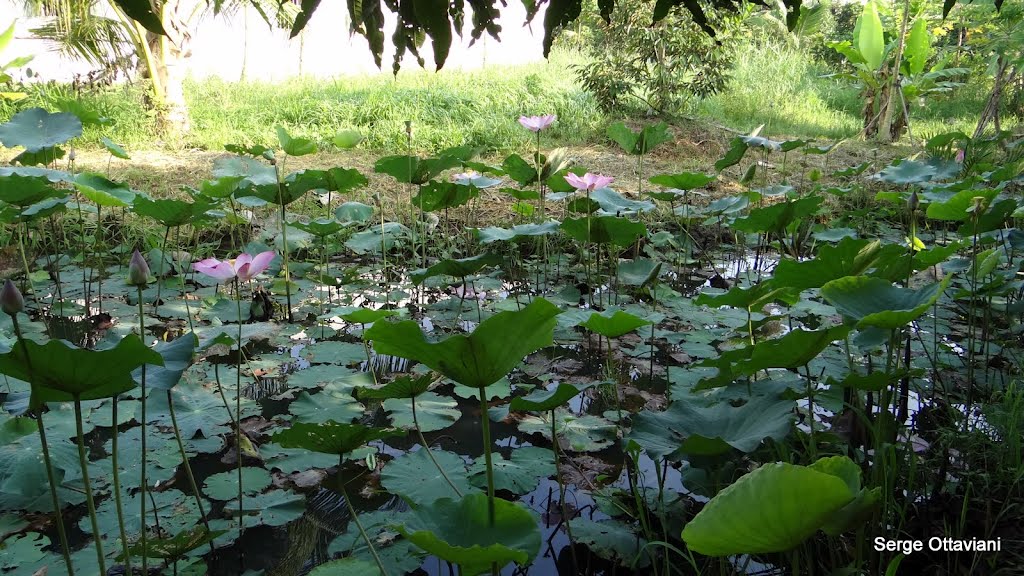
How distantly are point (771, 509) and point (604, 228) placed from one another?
1461 millimetres

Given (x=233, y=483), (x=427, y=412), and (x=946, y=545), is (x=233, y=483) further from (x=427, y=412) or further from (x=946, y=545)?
(x=946, y=545)

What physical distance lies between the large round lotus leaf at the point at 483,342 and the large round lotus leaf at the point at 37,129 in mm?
1950

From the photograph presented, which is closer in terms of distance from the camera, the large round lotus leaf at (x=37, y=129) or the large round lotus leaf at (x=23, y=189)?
the large round lotus leaf at (x=23, y=189)

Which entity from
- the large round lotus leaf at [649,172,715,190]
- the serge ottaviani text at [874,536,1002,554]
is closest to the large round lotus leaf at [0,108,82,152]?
the large round lotus leaf at [649,172,715,190]

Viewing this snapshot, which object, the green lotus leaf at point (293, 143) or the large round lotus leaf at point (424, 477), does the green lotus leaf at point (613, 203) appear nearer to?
the green lotus leaf at point (293, 143)

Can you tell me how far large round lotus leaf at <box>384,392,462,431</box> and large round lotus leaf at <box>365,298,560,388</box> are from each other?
2.12ft

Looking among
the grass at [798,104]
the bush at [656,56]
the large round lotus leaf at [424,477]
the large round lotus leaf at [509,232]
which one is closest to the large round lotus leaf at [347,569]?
the large round lotus leaf at [424,477]

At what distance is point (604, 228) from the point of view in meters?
2.05

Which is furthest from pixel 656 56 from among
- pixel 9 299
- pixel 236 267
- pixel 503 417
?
pixel 9 299

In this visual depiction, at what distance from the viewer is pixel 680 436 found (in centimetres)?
102

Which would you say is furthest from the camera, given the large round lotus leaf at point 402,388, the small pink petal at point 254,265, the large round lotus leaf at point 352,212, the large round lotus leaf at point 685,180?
the large round lotus leaf at point 352,212

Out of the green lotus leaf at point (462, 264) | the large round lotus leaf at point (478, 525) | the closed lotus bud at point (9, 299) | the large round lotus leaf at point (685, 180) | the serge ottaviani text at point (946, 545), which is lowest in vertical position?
the serge ottaviani text at point (946, 545)

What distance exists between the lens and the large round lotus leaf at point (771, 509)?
0.62 meters

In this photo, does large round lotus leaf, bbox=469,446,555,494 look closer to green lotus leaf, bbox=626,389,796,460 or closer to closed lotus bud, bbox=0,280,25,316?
green lotus leaf, bbox=626,389,796,460
